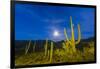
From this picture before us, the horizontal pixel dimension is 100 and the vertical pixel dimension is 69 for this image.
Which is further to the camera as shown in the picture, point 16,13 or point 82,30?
point 82,30

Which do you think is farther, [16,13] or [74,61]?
[74,61]

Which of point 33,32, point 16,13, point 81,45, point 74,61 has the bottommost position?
point 74,61

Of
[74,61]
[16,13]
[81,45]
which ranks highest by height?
[16,13]

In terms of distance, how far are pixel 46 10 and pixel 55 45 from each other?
427mm

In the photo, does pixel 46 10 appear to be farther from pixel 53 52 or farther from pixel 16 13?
pixel 53 52

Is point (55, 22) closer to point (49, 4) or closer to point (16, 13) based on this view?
point (49, 4)

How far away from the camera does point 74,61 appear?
2.37m

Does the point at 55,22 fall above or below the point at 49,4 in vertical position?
below

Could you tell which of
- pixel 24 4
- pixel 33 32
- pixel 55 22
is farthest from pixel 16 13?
pixel 55 22

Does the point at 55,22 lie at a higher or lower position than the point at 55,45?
higher

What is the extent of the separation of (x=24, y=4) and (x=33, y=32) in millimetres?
332

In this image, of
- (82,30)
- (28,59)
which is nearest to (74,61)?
(82,30)

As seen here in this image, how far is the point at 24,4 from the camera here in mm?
2168

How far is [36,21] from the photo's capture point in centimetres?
221
